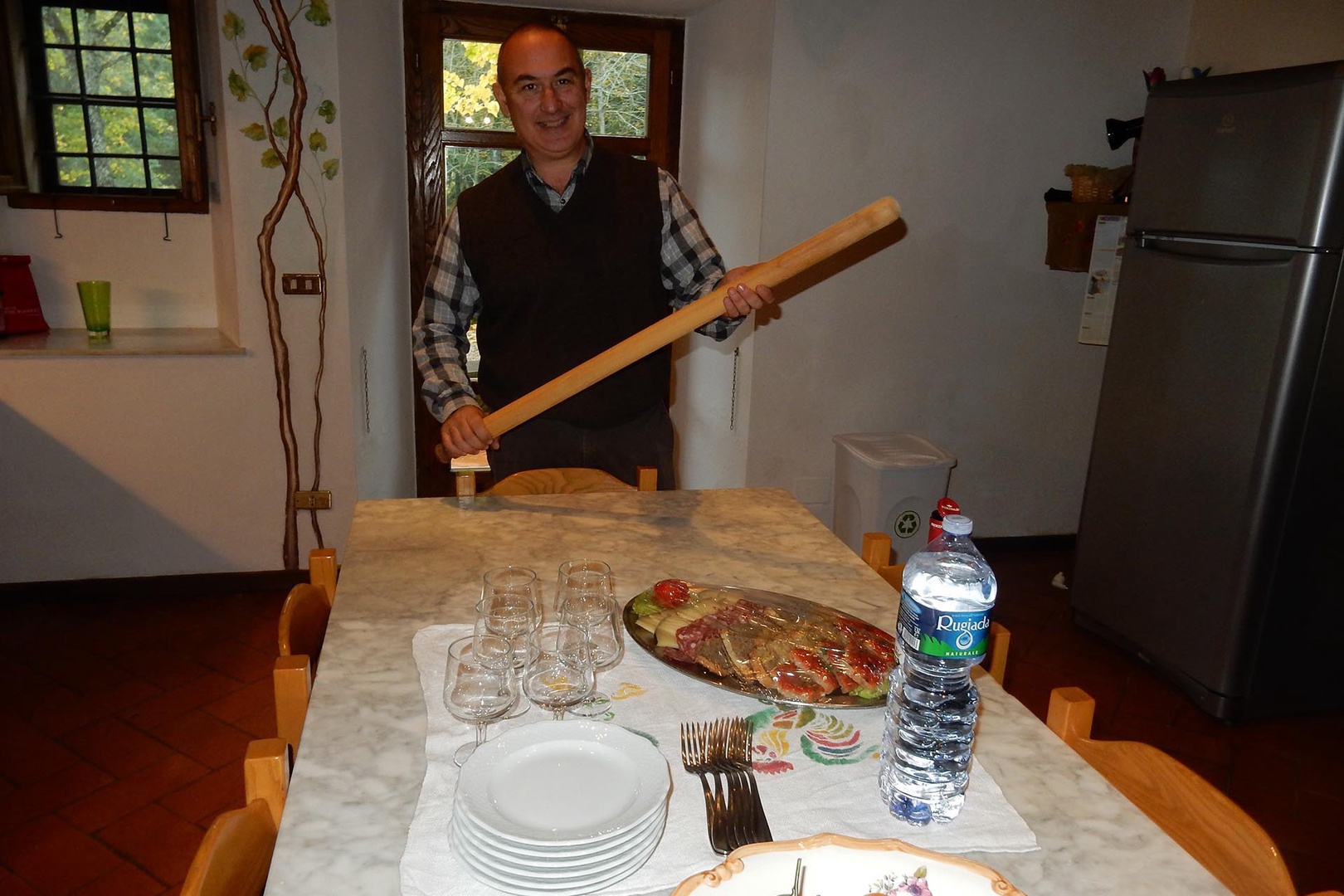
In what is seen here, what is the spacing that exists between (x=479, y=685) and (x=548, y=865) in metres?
0.29

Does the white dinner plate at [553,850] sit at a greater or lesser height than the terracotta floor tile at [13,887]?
greater

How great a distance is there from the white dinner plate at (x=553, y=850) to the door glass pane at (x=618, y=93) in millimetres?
3310

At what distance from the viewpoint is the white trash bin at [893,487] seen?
11.1 ft

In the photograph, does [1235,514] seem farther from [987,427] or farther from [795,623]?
[795,623]

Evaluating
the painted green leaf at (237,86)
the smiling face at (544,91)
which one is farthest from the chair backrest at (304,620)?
the painted green leaf at (237,86)

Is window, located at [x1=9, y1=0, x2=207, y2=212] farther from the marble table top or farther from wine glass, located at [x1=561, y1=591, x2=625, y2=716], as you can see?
wine glass, located at [x1=561, y1=591, x2=625, y2=716]

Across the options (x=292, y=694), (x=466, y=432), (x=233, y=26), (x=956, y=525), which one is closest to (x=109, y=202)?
(x=233, y=26)

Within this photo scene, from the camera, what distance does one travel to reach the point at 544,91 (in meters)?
2.20

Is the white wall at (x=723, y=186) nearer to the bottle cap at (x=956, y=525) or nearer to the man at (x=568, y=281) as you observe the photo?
the man at (x=568, y=281)

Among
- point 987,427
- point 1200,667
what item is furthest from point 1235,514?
point 987,427

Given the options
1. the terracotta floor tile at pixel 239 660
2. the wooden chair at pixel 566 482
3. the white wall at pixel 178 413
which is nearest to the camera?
the wooden chair at pixel 566 482

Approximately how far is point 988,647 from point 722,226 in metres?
2.52

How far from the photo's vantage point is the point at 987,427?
388 centimetres

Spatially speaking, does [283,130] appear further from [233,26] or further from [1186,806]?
[1186,806]
